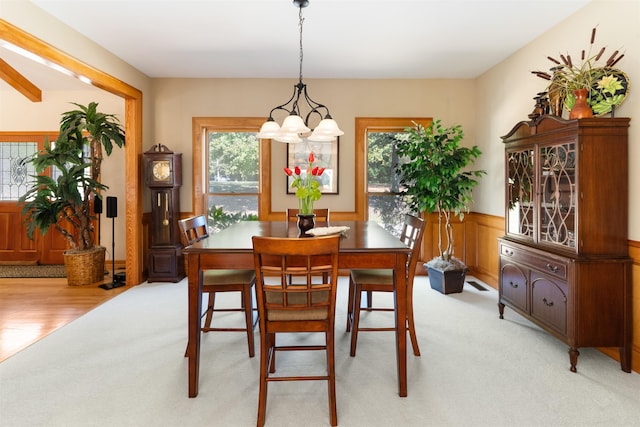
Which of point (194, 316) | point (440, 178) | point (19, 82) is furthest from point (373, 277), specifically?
point (19, 82)

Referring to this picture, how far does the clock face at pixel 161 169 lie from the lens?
15.2ft

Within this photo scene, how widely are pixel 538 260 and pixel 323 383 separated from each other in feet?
6.22

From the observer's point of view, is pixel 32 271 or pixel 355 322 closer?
pixel 355 322

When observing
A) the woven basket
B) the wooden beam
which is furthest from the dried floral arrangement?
the wooden beam

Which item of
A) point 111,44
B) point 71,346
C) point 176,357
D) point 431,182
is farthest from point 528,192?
point 111,44

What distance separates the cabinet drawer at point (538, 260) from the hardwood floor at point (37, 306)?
4.02m

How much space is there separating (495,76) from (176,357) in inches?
180

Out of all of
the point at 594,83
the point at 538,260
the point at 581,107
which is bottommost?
the point at 538,260

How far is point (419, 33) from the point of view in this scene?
3559 millimetres

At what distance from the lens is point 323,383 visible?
7.57ft

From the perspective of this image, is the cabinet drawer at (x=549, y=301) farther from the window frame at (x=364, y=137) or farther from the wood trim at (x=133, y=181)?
the wood trim at (x=133, y=181)

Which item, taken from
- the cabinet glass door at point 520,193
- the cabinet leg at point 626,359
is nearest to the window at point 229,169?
the cabinet glass door at point 520,193

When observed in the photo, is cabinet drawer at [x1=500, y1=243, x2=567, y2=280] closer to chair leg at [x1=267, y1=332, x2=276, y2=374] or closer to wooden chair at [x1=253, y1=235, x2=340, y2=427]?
wooden chair at [x1=253, y1=235, x2=340, y2=427]

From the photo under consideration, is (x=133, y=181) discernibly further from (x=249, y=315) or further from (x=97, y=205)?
(x=249, y=315)
